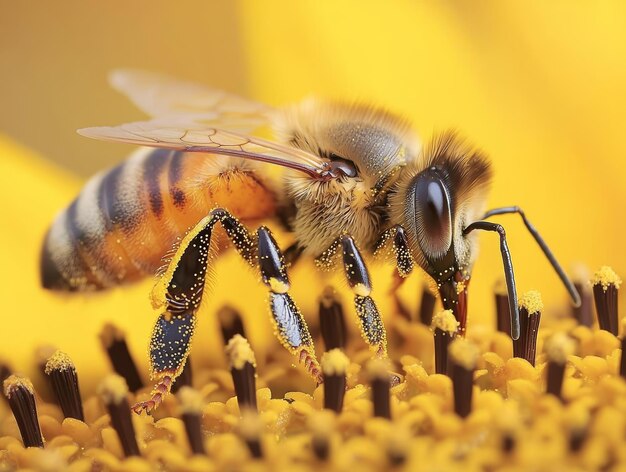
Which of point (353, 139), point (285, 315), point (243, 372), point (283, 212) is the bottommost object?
point (243, 372)

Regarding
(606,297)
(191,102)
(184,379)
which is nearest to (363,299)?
(184,379)

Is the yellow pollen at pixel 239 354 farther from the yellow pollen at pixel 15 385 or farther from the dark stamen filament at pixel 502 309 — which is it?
the dark stamen filament at pixel 502 309

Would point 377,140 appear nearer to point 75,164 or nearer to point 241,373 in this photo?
point 241,373

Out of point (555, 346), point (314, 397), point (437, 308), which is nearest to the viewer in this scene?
point (555, 346)

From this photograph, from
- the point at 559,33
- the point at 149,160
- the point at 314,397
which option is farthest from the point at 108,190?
the point at 559,33

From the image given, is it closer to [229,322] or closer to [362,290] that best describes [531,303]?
[362,290]

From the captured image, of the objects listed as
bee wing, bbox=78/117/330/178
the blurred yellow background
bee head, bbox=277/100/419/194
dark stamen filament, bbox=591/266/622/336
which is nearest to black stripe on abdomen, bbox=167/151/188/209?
bee wing, bbox=78/117/330/178

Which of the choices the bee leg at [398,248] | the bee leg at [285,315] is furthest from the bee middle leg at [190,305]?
the bee leg at [398,248]
